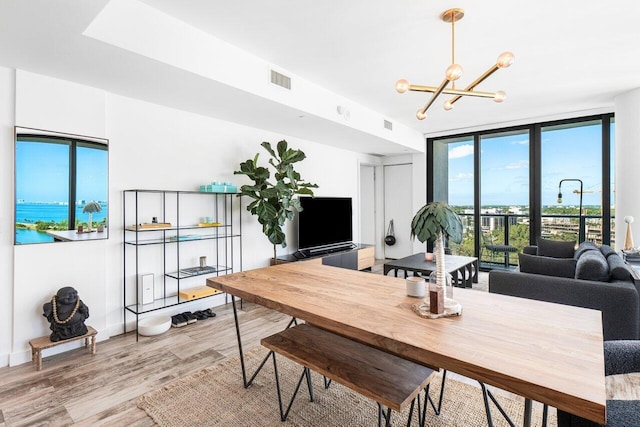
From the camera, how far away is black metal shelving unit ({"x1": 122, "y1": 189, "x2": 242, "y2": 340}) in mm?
3213

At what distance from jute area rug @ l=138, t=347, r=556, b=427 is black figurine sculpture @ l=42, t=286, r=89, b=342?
42.0 inches

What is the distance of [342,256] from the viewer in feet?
16.3

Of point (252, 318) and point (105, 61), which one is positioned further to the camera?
point (252, 318)

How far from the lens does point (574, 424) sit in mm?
1109

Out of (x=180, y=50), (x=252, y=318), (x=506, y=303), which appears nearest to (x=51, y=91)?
(x=180, y=50)

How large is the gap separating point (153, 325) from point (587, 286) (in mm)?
3793

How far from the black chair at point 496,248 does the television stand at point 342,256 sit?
2043 millimetres

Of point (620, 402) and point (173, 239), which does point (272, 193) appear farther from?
point (620, 402)

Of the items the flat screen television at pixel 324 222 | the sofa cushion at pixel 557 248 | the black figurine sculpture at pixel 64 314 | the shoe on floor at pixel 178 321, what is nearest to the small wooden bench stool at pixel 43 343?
the black figurine sculpture at pixel 64 314

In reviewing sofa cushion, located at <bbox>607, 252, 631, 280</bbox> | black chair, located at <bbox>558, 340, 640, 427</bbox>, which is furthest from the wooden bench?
sofa cushion, located at <bbox>607, 252, 631, 280</bbox>

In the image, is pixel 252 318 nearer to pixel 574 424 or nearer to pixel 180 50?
pixel 180 50

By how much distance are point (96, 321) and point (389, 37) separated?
370cm

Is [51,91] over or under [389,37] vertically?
under


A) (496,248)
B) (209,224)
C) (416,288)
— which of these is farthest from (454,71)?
(496,248)
